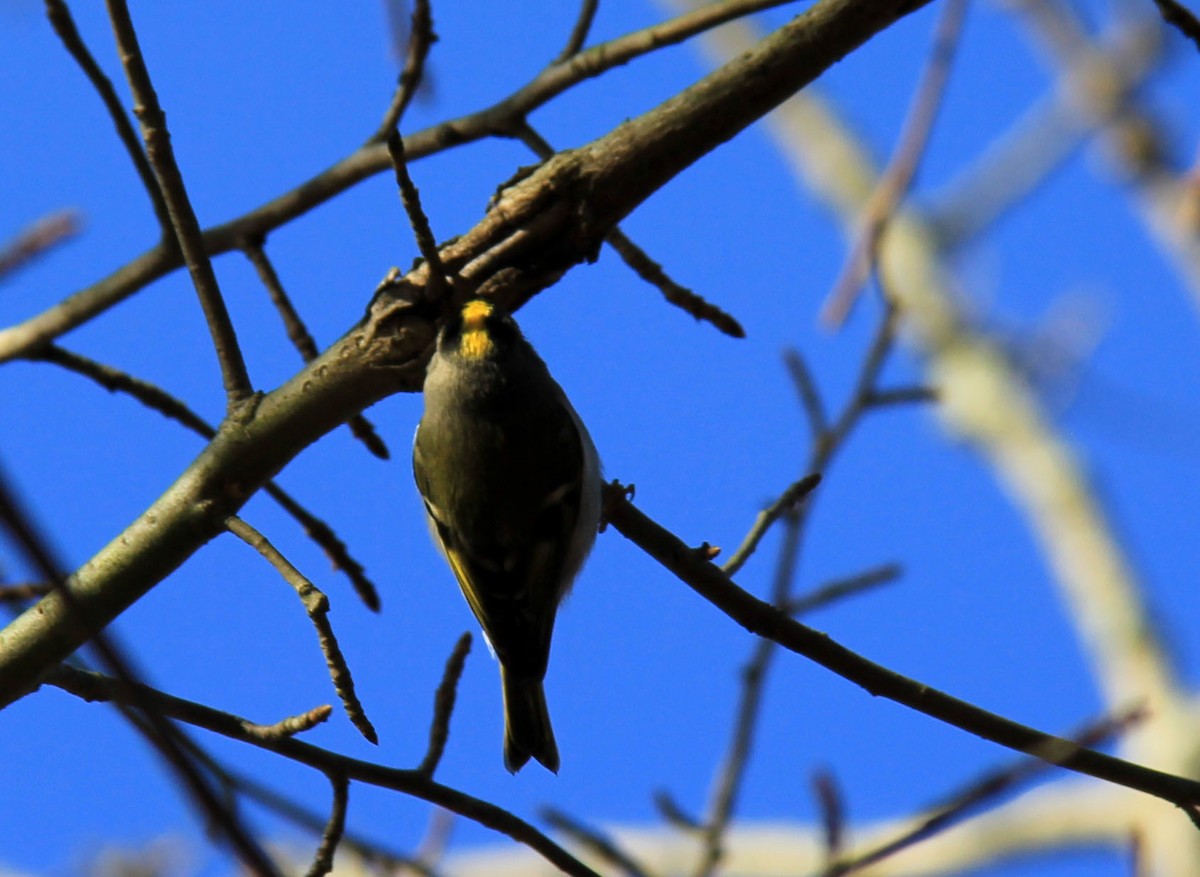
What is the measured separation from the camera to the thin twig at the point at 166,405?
214cm

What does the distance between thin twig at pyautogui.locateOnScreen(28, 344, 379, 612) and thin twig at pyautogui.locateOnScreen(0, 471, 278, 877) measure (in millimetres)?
1499

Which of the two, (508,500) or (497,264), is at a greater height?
(508,500)

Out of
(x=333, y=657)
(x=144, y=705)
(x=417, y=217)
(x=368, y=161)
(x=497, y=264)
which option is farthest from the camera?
(x=368, y=161)

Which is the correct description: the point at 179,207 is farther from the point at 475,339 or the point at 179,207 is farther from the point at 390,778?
the point at 475,339

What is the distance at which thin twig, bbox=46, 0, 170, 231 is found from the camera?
5.65ft

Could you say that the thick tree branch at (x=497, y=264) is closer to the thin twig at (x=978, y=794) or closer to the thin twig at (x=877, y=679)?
the thin twig at (x=877, y=679)

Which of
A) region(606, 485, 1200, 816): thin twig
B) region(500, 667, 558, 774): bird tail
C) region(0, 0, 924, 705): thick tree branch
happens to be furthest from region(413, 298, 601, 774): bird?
region(606, 485, 1200, 816): thin twig

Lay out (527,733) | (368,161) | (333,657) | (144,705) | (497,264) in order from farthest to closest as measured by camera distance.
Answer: (527,733)
(368,161)
(497,264)
(333,657)
(144,705)

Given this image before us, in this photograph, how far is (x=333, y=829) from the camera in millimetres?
1650

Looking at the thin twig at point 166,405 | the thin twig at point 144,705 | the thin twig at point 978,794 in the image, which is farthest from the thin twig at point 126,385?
the thin twig at point 144,705

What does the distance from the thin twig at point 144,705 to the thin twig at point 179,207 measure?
1.23 metres

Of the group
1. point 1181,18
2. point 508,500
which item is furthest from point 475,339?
point 1181,18

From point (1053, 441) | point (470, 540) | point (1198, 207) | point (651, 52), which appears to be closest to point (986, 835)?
point (1053, 441)

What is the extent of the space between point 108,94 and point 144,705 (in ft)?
4.64
